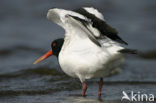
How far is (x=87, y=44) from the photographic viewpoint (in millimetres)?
7016

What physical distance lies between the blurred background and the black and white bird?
0.56 m

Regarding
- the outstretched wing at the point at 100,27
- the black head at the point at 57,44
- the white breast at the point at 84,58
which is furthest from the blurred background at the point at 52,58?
the outstretched wing at the point at 100,27

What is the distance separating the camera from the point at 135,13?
17.2 meters

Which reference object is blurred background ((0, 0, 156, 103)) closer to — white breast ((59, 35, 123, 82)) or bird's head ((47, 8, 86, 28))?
white breast ((59, 35, 123, 82))

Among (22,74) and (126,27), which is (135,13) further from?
(22,74)

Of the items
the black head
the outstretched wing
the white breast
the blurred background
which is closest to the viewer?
the outstretched wing

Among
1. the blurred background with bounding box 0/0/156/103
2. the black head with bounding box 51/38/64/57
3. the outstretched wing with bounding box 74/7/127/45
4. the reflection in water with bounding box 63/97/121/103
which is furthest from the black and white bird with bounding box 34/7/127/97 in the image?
the black head with bounding box 51/38/64/57

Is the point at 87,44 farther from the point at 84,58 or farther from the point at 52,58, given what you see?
the point at 52,58

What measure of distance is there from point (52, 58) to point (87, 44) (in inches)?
207

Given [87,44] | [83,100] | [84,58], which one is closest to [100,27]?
[87,44]

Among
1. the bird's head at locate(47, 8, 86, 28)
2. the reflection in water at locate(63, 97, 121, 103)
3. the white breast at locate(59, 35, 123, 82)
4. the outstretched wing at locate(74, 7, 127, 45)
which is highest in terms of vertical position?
the bird's head at locate(47, 8, 86, 28)

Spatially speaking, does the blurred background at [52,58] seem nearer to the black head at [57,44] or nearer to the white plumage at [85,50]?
the white plumage at [85,50]

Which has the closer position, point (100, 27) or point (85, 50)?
point (100, 27)

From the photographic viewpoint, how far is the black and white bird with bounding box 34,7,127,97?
6520mm
